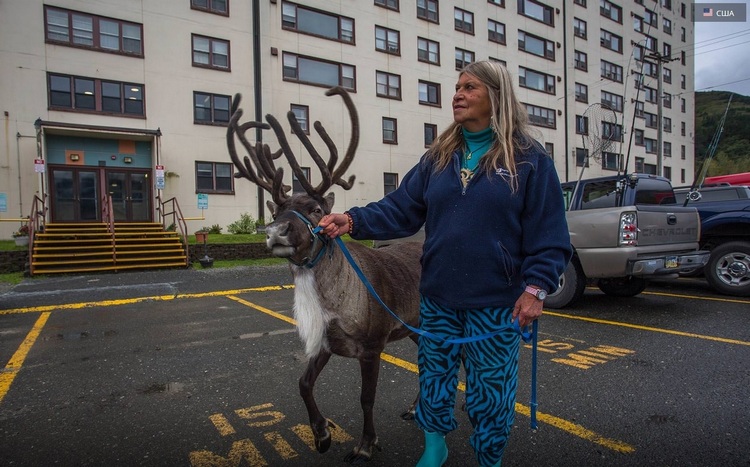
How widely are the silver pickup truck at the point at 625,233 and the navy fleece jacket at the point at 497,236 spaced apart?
5369 mm

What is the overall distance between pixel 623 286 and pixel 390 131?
2033 cm

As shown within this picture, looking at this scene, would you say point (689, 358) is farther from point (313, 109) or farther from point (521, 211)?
point (313, 109)

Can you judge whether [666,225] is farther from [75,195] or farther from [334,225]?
[75,195]

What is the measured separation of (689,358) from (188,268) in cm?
1329

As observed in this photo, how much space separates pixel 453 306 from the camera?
93.4 inches

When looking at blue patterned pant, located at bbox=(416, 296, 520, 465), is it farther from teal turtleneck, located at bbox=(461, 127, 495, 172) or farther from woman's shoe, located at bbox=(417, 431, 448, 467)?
teal turtleneck, located at bbox=(461, 127, 495, 172)

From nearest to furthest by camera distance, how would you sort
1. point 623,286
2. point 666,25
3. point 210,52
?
point 623,286
point 210,52
point 666,25

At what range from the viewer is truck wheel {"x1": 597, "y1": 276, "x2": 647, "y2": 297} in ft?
27.5

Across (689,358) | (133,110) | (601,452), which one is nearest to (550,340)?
(689,358)

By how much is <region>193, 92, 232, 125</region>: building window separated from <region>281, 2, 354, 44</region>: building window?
5.21 m

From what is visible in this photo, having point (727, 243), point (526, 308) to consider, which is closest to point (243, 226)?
point (727, 243)

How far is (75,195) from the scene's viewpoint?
1962 cm

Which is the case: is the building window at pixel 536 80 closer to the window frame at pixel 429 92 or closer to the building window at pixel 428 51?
the building window at pixel 428 51

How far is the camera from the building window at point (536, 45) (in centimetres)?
3409
